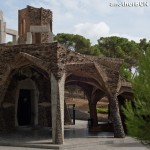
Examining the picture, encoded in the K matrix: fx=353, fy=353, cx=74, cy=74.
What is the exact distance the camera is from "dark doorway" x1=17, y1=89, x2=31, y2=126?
64.4ft

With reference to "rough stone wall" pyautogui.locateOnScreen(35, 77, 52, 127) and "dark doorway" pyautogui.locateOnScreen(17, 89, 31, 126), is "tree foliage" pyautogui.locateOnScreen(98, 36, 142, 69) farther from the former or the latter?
"dark doorway" pyautogui.locateOnScreen(17, 89, 31, 126)

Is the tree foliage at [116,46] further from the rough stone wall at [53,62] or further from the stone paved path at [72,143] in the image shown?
the stone paved path at [72,143]

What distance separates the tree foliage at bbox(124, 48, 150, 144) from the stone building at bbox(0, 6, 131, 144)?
7473 mm

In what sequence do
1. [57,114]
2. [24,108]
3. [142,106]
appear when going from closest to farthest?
[142,106]
[57,114]
[24,108]

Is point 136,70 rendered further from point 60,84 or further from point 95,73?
point 95,73

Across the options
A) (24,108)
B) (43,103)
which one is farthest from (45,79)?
(24,108)

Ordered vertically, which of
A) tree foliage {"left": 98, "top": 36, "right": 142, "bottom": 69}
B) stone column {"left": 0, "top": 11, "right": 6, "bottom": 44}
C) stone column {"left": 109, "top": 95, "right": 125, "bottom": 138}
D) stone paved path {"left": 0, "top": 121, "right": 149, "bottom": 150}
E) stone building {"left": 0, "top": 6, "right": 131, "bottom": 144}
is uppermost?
tree foliage {"left": 98, "top": 36, "right": 142, "bottom": 69}

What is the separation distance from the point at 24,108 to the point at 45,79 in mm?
2017

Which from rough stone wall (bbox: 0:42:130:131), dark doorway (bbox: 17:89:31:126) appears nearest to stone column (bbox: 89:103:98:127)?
dark doorway (bbox: 17:89:31:126)

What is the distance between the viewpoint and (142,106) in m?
6.36

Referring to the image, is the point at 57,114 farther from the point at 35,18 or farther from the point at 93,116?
the point at 35,18

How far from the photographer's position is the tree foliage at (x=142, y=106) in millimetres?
6176

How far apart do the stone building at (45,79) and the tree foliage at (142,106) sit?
747 cm

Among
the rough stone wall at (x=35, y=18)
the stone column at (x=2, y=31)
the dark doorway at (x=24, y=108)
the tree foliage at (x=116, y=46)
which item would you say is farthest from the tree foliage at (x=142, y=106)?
the tree foliage at (x=116, y=46)
